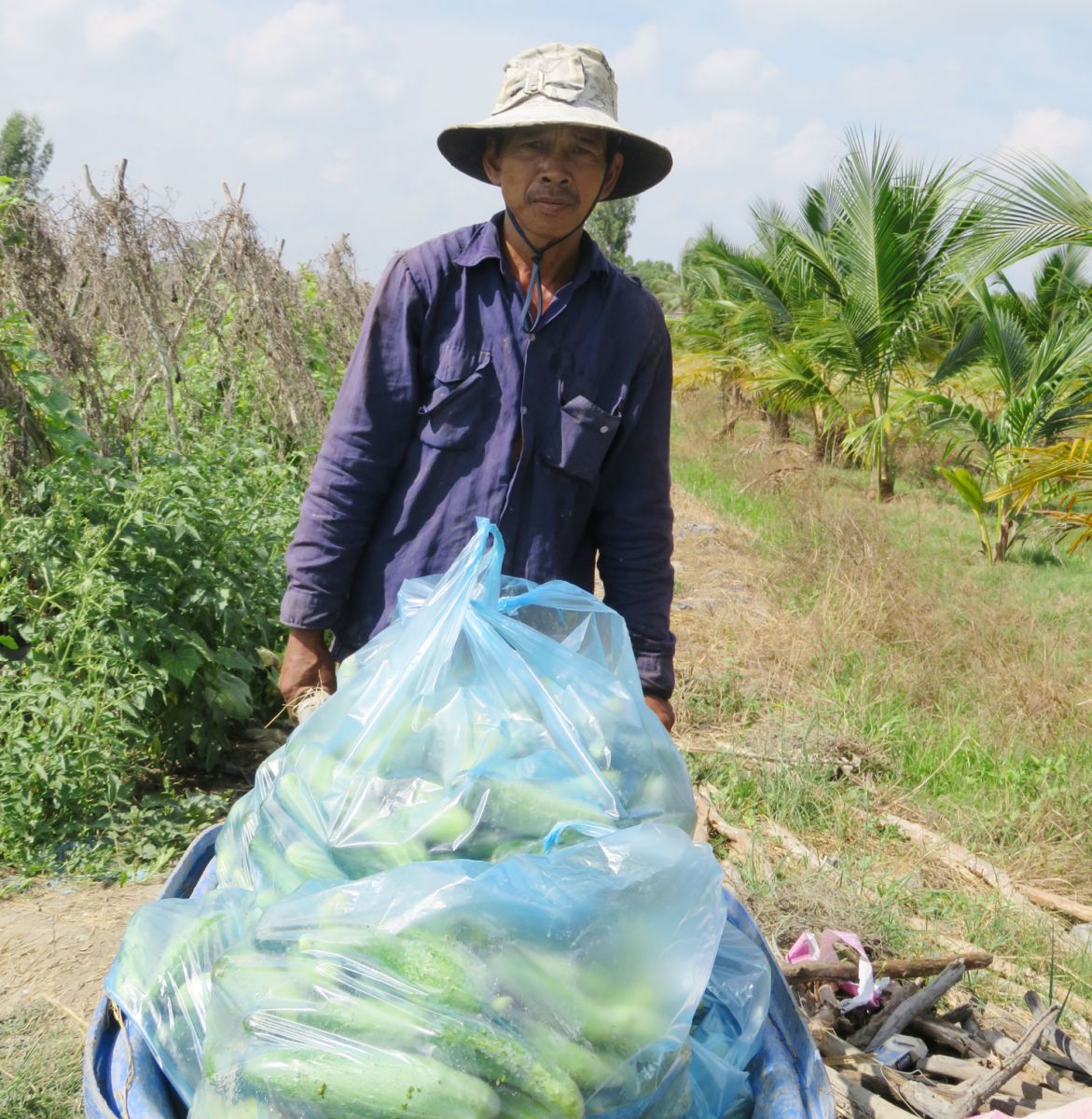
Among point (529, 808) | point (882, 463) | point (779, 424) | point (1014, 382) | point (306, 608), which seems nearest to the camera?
point (529, 808)

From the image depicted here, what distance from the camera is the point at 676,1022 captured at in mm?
1337

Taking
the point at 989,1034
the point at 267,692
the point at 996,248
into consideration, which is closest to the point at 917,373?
the point at 996,248

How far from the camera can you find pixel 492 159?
246cm

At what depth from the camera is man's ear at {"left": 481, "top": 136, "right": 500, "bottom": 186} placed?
245 centimetres

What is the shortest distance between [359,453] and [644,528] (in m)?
0.66

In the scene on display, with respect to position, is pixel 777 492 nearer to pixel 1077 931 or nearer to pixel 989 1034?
pixel 1077 931

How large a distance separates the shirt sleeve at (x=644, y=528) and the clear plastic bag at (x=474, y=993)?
3.90 ft

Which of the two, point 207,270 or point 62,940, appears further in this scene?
point 207,270

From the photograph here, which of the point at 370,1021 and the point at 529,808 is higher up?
the point at 529,808

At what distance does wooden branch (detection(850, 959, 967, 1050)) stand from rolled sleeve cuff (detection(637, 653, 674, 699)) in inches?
35.5

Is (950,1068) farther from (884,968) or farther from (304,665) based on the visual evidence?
(304,665)

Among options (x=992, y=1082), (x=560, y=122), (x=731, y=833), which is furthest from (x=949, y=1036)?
(x=560, y=122)

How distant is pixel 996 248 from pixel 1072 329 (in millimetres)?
2899

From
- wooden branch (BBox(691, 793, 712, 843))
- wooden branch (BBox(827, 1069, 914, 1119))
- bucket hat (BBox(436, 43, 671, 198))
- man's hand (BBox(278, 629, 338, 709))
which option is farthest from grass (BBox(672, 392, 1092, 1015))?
bucket hat (BBox(436, 43, 671, 198))
